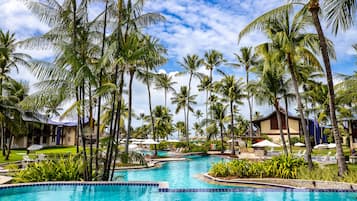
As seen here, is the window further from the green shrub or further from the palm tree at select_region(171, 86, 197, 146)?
the green shrub

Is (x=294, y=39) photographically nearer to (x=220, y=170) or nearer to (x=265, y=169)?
(x=265, y=169)

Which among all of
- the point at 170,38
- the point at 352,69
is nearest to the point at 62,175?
the point at 170,38

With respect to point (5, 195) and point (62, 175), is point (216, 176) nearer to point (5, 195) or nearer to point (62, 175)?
point (62, 175)

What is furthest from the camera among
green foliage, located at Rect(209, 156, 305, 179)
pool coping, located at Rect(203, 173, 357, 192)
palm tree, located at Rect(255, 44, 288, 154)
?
palm tree, located at Rect(255, 44, 288, 154)

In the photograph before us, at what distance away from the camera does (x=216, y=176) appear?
508 inches

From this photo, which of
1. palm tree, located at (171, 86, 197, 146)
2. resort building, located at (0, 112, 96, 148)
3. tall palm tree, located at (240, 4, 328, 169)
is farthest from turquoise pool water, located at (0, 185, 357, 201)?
palm tree, located at (171, 86, 197, 146)

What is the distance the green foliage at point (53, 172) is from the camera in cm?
970

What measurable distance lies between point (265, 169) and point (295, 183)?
1.45 meters

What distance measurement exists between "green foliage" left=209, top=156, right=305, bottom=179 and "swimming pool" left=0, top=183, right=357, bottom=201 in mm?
2987

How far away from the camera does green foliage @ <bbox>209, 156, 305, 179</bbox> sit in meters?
11.7

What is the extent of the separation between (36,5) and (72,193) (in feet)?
19.0

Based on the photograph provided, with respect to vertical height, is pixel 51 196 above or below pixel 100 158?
below

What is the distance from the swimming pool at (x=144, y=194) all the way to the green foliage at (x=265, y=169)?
2.99 m

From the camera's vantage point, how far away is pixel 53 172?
9781 mm
